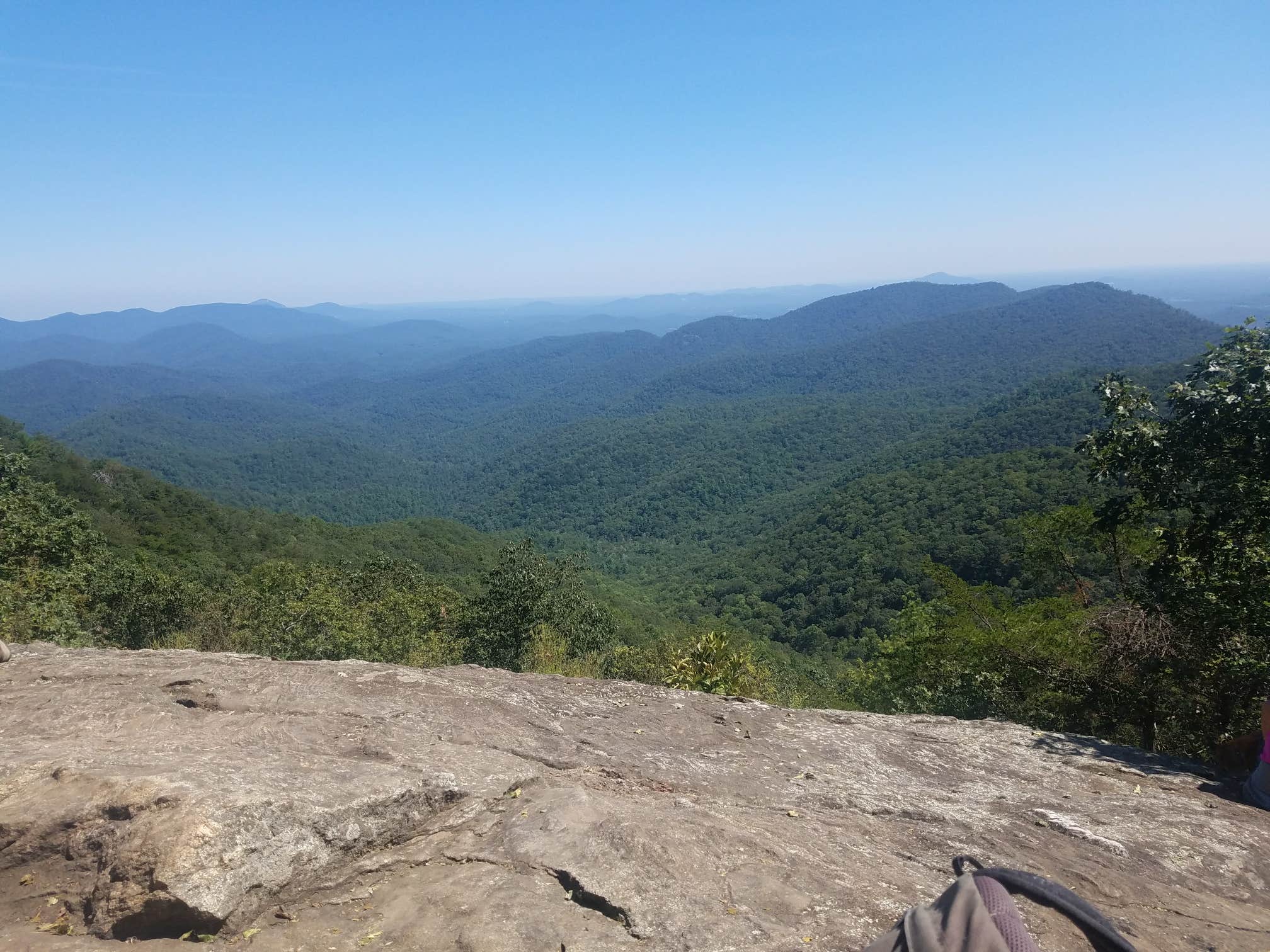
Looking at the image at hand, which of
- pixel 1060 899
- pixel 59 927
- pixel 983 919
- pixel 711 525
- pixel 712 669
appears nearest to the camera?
pixel 983 919

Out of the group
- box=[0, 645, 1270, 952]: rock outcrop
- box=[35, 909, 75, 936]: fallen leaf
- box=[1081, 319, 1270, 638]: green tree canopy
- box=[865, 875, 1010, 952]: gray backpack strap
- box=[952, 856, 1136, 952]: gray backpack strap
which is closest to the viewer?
box=[865, 875, 1010, 952]: gray backpack strap

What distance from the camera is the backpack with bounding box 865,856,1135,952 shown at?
2594mm

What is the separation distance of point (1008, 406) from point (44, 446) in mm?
143274

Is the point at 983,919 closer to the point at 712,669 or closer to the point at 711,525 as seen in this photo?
the point at 712,669

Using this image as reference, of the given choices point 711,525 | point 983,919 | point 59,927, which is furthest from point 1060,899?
point 711,525

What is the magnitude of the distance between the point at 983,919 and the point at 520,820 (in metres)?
3.90

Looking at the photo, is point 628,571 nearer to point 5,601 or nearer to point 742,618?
point 742,618

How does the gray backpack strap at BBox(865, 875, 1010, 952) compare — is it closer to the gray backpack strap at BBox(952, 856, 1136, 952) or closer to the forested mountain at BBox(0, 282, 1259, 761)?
the gray backpack strap at BBox(952, 856, 1136, 952)

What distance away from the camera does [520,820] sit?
5.55 meters

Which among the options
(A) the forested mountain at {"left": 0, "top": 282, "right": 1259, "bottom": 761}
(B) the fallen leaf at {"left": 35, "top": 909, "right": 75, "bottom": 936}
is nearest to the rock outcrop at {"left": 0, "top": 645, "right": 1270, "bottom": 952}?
(B) the fallen leaf at {"left": 35, "top": 909, "right": 75, "bottom": 936}

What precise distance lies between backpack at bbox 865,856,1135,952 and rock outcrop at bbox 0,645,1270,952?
98cm

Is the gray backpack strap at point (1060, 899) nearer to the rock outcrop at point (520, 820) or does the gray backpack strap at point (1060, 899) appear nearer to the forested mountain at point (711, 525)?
the rock outcrop at point (520, 820)

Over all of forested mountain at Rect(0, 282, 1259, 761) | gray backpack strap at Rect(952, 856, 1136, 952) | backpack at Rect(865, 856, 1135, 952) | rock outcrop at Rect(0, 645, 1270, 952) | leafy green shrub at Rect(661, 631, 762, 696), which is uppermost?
backpack at Rect(865, 856, 1135, 952)

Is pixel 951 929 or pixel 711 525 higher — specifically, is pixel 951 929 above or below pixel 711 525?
above
